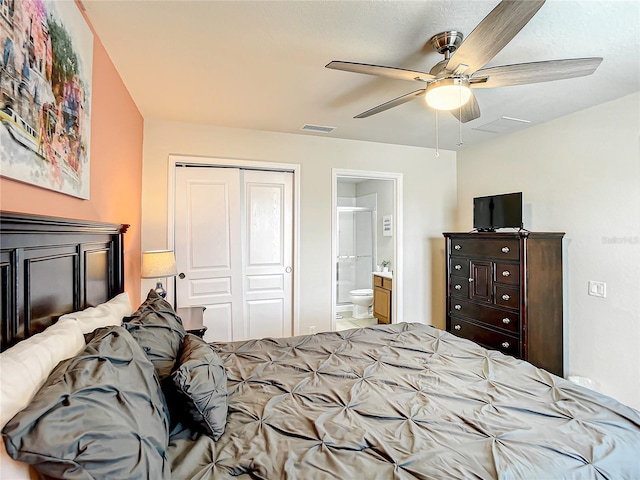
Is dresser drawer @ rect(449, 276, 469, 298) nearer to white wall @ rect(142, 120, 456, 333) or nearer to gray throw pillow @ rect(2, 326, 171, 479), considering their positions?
white wall @ rect(142, 120, 456, 333)

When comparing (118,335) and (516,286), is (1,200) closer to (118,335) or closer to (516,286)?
(118,335)

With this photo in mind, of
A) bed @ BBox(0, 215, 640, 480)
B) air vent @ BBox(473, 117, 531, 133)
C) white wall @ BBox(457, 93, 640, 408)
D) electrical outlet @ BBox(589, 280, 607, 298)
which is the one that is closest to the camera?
bed @ BBox(0, 215, 640, 480)

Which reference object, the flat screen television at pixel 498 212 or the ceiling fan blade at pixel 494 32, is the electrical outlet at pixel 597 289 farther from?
the ceiling fan blade at pixel 494 32

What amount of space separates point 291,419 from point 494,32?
5.92 ft

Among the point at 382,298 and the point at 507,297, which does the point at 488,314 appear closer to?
the point at 507,297

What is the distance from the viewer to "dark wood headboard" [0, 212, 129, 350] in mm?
1037

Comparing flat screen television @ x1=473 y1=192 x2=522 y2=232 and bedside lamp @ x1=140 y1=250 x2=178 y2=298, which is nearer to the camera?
bedside lamp @ x1=140 y1=250 x2=178 y2=298

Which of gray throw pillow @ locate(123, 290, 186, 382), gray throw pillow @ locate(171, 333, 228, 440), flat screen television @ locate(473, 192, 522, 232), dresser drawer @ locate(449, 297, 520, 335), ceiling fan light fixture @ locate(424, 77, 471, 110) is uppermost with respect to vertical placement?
ceiling fan light fixture @ locate(424, 77, 471, 110)

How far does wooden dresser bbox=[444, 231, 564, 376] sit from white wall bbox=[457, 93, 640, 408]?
0.55ft

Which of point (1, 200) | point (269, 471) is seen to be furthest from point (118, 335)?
point (269, 471)

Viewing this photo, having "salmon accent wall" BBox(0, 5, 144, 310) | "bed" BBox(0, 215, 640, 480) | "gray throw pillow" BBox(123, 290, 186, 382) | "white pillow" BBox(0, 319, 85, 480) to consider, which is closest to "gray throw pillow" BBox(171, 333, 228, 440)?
"bed" BBox(0, 215, 640, 480)

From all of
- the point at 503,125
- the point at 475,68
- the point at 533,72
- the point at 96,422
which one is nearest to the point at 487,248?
the point at 503,125

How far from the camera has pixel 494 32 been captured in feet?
4.50

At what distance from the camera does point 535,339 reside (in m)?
2.87
